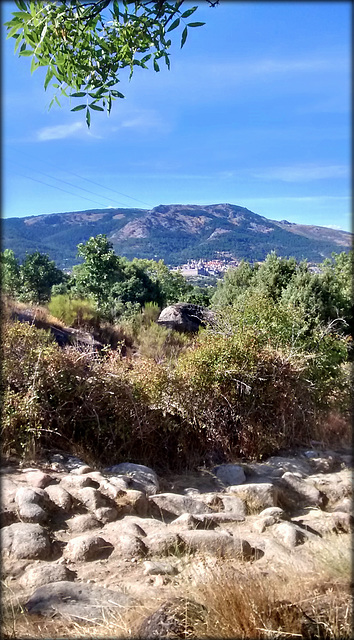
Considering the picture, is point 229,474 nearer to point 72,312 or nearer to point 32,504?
point 32,504

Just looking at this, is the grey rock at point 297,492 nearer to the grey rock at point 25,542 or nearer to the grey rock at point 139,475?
the grey rock at point 139,475

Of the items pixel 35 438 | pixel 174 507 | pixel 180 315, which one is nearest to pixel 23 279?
pixel 180 315

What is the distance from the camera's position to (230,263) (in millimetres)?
13367

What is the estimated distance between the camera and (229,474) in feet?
15.2

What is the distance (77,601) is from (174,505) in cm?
159

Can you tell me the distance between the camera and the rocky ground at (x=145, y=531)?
2207 mm

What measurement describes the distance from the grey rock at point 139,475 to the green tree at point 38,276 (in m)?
10.4

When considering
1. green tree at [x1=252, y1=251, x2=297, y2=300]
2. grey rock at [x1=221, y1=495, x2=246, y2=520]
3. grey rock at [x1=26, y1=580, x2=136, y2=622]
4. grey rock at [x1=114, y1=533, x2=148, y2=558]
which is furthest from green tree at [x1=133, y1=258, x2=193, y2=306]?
grey rock at [x1=26, y1=580, x2=136, y2=622]

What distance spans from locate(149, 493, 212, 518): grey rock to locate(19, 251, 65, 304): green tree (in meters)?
11.1

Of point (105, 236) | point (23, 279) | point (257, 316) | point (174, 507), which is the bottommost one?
point (174, 507)

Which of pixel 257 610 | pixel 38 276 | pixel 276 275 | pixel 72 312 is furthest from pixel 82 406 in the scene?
pixel 38 276

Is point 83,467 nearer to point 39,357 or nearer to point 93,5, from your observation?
point 39,357

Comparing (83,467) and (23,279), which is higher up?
(23,279)

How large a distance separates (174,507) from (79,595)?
4.95ft
